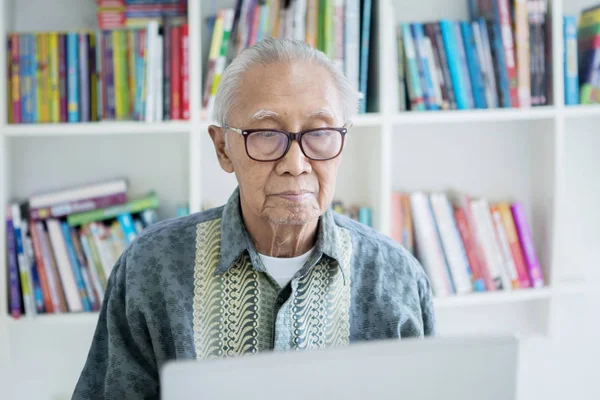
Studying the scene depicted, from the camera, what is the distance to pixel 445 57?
2262 millimetres

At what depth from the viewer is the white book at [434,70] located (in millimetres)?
2250

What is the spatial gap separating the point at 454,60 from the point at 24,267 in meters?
1.48

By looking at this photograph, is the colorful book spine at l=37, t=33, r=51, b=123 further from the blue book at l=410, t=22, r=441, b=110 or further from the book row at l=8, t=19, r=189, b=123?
the blue book at l=410, t=22, r=441, b=110

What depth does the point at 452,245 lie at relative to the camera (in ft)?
7.74

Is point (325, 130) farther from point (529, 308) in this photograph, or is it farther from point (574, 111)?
point (529, 308)

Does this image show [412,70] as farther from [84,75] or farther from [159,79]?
[84,75]

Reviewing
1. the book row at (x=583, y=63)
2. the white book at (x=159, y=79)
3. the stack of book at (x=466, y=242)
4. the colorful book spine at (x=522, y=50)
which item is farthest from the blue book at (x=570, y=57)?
the white book at (x=159, y=79)

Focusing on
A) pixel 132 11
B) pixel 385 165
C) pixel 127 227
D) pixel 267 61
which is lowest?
pixel 127 227

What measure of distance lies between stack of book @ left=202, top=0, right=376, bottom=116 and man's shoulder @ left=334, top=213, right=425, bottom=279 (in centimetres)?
79

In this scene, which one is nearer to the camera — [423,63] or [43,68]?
[43,68]

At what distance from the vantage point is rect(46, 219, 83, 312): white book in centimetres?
216

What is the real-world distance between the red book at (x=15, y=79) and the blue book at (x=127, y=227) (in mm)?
419

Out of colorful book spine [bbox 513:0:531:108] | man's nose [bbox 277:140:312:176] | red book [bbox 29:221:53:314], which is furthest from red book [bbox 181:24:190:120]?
colorful book spine [bbox 513:0:531:108]

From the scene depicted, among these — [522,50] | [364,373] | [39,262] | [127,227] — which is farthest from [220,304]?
[522,50]
